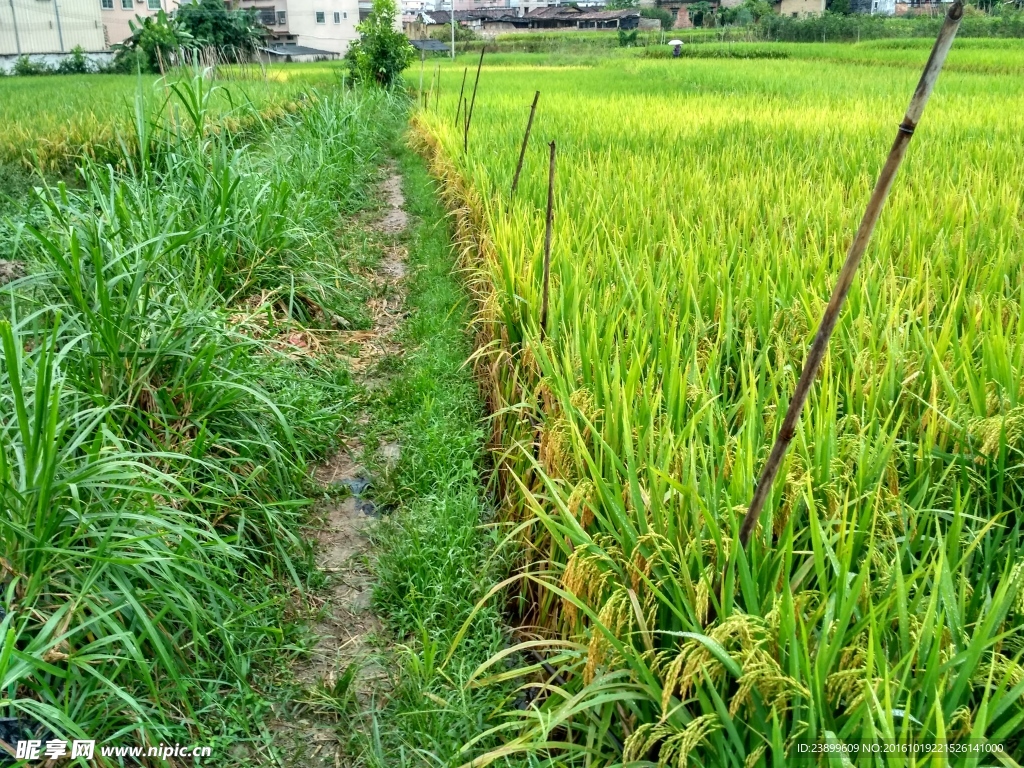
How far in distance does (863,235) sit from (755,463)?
29.8 inches

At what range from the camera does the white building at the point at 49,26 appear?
2047 cm

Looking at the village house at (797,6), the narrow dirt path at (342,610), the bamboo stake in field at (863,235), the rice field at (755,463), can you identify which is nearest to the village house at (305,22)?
the village house at (797,6)

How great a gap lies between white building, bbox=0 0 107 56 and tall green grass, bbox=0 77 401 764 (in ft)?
73.4

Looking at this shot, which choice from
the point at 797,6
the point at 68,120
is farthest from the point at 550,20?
the point at 68,120

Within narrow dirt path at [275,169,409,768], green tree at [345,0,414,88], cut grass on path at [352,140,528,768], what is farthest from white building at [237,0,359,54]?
narrow dirt path at [275,169,409,768]

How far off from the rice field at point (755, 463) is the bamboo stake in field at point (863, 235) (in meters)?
0.15

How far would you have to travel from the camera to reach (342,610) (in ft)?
7.29

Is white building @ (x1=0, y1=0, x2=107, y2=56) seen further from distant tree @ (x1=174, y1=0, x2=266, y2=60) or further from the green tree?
the green tree

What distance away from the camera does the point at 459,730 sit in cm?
173

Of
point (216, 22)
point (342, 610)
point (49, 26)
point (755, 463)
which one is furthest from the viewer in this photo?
point (216, 22)

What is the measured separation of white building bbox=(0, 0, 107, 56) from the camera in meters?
20.5

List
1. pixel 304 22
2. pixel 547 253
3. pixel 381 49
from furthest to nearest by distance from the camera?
1. pixel 304 22
2. pixel 381 49
3. pixel 547 253

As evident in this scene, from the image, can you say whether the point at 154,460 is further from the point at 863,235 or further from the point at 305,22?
the point at 305,22

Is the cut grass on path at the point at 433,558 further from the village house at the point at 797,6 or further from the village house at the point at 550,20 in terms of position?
the village house at the point at 550,20
